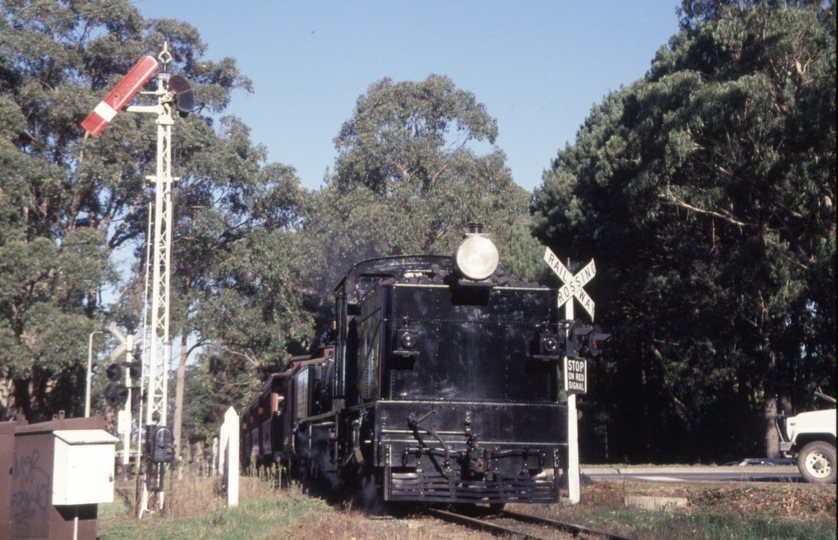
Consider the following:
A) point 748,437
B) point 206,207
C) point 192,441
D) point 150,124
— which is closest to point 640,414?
point 748,437

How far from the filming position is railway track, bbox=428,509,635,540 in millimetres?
9031

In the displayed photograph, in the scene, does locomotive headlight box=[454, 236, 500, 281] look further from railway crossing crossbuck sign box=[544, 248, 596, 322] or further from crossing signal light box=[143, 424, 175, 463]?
crossing signal light box=[143, 424, 175, 463]

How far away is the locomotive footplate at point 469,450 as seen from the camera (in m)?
10.2

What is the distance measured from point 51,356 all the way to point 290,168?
12.6m

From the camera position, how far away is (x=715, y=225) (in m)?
28.9

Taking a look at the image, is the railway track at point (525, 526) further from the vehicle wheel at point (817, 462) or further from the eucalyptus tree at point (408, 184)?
the eucalyptus tree at point (408, 184)

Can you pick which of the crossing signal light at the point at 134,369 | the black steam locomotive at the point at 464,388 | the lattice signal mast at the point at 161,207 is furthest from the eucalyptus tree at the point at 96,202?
the black steam locomotive at the point at 464,388

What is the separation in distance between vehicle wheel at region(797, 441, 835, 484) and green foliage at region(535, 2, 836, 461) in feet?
15.5

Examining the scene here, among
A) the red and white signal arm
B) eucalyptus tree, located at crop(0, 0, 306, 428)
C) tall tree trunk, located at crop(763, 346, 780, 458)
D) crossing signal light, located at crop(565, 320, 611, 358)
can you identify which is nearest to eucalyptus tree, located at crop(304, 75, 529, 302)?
eucalyptus tree, located at crop(0, 0, 306, 428)

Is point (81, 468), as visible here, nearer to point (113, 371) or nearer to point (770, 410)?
point (113, 371)

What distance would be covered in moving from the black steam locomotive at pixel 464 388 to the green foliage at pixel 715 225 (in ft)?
34.8

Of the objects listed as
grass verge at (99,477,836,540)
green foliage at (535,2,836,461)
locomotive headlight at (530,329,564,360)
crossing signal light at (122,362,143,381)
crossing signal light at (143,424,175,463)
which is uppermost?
green foliage at (535,2,836,461)

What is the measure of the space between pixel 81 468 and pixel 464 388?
439 cm

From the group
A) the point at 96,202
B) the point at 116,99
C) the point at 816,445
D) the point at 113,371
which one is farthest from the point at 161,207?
the point at 96,202
